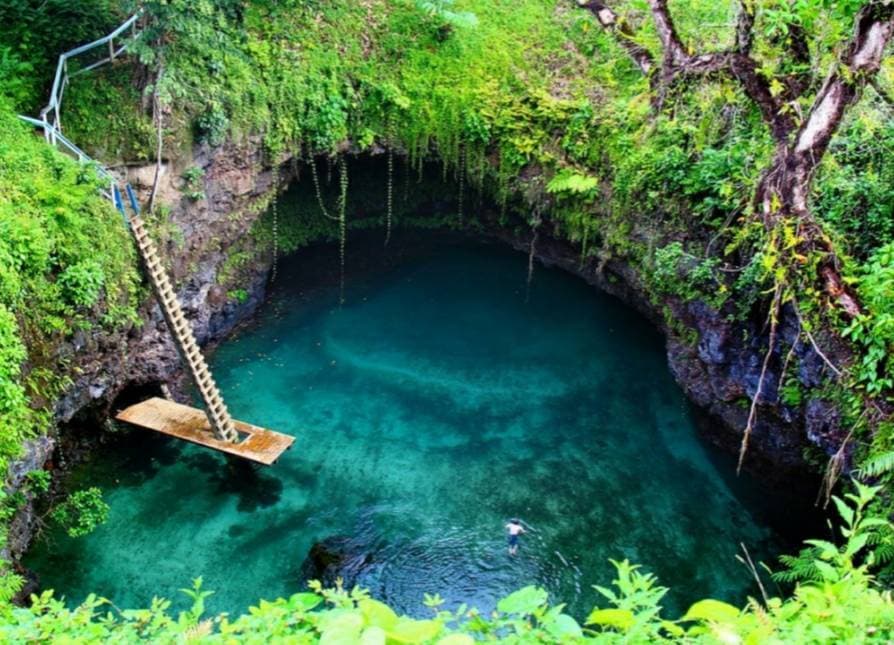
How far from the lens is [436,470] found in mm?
12438

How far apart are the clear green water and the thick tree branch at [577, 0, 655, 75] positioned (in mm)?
5382

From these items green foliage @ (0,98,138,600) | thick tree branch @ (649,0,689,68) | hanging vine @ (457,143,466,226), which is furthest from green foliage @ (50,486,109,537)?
thick tree branch @ (649,0,689,68)

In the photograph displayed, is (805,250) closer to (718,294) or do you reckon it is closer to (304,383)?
(718,294)

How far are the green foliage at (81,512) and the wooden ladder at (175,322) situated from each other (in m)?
1.97

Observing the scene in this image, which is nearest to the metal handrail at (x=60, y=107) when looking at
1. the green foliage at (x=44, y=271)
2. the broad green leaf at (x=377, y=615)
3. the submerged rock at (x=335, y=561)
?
the green foliage at (x=44, y=271)

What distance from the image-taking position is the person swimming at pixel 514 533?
10.7 metres

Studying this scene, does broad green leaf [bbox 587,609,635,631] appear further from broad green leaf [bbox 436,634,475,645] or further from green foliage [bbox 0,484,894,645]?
broad green leaf [bbox 436,634,475,645]

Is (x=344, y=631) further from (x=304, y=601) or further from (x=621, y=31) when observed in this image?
(x=621, y=31)

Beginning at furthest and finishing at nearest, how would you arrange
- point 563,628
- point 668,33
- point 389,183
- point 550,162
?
point 389,183 < point 550,162 < point 668,33 < point 563,628

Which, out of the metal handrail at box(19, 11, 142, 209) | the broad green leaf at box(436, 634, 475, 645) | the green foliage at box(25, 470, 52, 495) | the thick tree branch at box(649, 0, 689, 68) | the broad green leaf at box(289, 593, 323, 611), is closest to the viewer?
the broad green leaf at box(436, 634, 475, 645)

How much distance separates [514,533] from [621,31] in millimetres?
9200

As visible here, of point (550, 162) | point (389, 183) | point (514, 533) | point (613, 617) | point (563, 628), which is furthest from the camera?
point (389, 183)

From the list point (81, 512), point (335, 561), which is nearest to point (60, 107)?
point (81, 512)

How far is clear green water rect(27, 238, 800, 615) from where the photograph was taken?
10625mm
